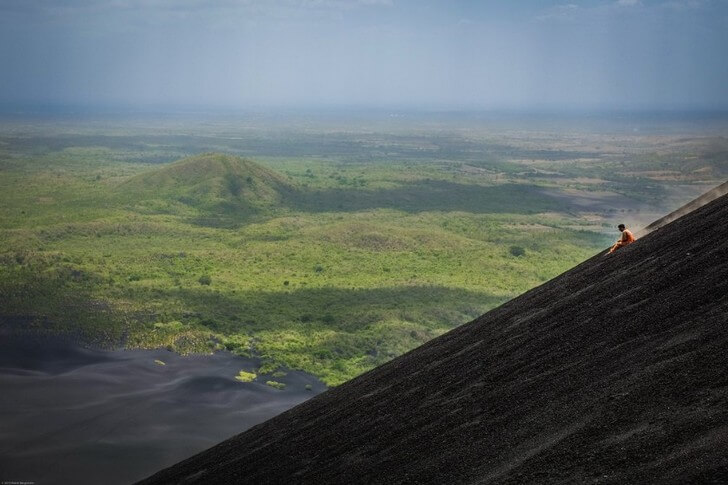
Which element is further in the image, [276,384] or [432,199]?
[432,199]

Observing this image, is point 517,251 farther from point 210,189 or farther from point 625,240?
point 625,240

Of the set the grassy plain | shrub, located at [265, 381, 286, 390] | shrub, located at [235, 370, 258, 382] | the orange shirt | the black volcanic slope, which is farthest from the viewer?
the grassy plain

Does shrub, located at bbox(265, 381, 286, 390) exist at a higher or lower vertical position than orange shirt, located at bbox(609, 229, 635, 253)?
lower

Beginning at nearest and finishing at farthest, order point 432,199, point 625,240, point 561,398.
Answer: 1. point 561,398
2. point 625,240
3. point 432,199

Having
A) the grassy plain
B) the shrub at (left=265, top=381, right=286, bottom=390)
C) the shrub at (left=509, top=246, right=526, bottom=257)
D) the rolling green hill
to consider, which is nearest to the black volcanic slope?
the shrub at (left=265, top=381, right=286, bottom=390)

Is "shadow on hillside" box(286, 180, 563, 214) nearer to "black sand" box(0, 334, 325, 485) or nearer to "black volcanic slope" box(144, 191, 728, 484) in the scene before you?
"black sand" box(0, 334, 325, 485)

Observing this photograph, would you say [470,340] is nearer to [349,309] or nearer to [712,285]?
[712,285]

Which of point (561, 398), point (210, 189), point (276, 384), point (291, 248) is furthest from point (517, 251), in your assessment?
point (561, 398)

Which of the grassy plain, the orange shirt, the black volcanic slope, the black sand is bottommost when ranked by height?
the black sand
